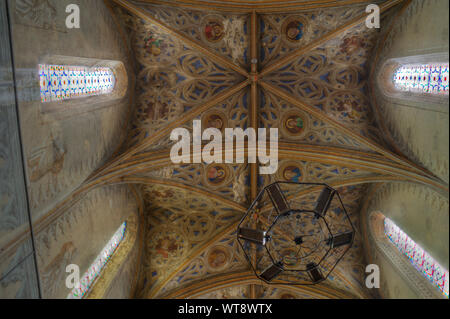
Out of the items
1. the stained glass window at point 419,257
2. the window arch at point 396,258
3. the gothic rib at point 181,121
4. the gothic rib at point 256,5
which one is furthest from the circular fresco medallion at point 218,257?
the gothic rib at point 256,5

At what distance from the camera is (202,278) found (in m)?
11.0

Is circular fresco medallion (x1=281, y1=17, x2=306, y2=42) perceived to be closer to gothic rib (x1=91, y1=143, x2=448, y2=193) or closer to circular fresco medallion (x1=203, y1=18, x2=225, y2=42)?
circular fresco medallion (x1=203, y1=18, x2=225, y2=42)

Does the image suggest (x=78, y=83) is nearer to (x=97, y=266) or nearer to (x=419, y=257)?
(x=97, y=266)

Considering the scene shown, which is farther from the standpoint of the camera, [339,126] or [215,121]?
[215,121]

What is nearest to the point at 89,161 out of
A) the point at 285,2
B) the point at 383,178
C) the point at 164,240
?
the point at 164,240

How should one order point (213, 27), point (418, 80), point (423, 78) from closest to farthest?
point (423, 78) < point (418, 80) < point (213, 27)

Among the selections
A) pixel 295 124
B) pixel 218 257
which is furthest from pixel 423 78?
pixel 218 257

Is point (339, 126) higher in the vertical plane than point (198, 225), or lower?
higher

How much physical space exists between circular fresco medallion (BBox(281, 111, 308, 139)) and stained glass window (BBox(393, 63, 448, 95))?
2.67m

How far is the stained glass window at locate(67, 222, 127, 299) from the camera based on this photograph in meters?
7.29

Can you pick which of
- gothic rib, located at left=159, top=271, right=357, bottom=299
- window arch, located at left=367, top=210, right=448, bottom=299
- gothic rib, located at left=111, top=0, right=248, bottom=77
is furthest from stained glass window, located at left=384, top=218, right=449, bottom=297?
gothic rib, located at left=111, top=0, right=248, bottom=77

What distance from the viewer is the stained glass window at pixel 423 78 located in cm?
632

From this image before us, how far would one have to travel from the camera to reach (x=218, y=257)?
1111cm

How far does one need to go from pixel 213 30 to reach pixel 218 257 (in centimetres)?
747
